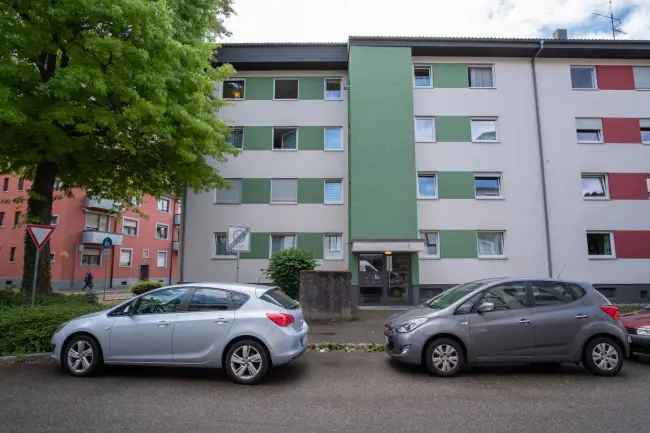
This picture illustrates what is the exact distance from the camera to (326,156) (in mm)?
18141

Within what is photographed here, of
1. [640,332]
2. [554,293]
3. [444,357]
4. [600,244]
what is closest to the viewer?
[444,357]

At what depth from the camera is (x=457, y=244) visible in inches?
671

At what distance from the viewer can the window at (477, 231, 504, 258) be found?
17.2m

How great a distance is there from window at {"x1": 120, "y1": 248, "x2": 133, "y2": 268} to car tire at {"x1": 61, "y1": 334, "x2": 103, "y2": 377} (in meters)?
35.4

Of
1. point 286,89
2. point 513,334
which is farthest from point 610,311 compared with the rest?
point 286,89

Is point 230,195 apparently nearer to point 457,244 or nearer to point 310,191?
point 310,191

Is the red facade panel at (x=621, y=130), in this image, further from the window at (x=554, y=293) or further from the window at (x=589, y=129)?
the window at (x=554, y=293)

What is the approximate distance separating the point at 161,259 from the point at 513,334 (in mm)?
42439

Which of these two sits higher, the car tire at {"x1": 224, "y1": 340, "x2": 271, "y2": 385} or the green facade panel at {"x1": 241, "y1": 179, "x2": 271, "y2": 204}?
the green facade panel at {"x1": 241, "y1": 179, "x2": 271, "y2": 204}

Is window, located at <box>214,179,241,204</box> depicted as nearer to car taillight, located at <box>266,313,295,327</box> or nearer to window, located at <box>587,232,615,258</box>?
car taillight, located at <box>266,313,295,327</box>

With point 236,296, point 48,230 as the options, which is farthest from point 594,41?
point 48,230

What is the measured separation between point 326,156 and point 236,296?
1285 centimetres

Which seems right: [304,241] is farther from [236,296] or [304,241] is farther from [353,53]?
[236,296]

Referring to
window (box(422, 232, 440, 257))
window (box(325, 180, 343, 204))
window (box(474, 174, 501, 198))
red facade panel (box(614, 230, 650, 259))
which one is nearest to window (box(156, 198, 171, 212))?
window (box(325, 180, 343, 204))
